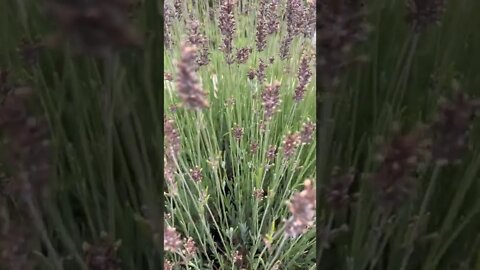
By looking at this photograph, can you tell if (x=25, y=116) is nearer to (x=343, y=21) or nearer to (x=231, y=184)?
(x=231, y=184)

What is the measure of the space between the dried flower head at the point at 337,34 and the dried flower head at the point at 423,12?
0.06 meters

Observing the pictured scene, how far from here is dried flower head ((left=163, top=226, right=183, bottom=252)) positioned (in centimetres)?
85

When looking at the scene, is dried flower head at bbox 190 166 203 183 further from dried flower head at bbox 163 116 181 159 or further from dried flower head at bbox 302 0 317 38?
dried flower head at bbox 302 0 317 38

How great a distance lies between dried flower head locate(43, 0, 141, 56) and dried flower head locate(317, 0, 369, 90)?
0.80 feet

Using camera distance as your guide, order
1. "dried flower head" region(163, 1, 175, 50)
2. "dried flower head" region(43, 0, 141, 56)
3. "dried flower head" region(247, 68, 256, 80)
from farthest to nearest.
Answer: "dried flower head" region(247, 68, 256, 80)
"dried flower head" region(163, 1, 175, 50)
"dried flower head" region(43, 0, 141, 56)

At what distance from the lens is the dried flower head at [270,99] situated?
2.84ft

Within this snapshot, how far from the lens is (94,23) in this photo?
674 mm

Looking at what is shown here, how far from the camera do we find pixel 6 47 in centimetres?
79

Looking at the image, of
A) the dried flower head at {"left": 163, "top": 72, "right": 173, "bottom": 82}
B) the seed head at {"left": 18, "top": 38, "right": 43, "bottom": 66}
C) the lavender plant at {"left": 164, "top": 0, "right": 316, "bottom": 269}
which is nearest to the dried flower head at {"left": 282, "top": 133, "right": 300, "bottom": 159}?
the lavender plant at {"left": 164, "top": 0, "right": 316, "bottom": 269}

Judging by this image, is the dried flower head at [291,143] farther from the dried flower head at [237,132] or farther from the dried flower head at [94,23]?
the dried flower head at [94,23]

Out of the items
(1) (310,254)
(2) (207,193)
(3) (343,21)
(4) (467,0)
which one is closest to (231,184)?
(2) (207,193)

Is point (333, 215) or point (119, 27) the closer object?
point (119, 27)

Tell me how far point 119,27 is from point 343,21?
28 cm

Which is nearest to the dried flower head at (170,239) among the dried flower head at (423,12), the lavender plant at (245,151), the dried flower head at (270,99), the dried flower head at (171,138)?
the lavender plant at (245,151)
